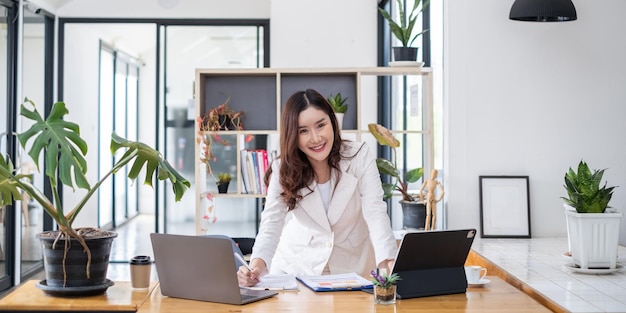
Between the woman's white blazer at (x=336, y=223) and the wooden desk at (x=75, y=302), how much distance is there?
58cm

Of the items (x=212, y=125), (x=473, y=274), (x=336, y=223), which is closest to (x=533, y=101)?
(x=336, y=223)

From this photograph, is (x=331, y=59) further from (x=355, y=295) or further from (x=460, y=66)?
(x=355, y=295)

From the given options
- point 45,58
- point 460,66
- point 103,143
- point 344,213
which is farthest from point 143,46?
point 344,213

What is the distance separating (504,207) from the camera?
14.6 ft

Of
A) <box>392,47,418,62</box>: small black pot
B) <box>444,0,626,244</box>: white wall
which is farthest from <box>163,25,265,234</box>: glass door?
<box>444,0,626,244</box>: white wall

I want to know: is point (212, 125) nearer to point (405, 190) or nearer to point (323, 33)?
point (405, 190)

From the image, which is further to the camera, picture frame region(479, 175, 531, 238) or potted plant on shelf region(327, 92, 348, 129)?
potted plant on shelf region(327, 92, 348, 129)

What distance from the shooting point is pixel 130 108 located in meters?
11.8

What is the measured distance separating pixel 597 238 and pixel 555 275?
0.72 feet

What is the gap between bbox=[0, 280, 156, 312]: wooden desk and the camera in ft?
8.94

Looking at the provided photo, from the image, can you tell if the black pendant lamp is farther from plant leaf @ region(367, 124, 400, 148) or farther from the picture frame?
plant leaf @ region(367, 124, 400, 148)

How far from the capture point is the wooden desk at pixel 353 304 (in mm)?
2594

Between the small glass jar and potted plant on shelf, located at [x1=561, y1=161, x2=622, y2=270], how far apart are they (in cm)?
98

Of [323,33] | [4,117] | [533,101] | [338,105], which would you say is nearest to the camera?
[533,101]
